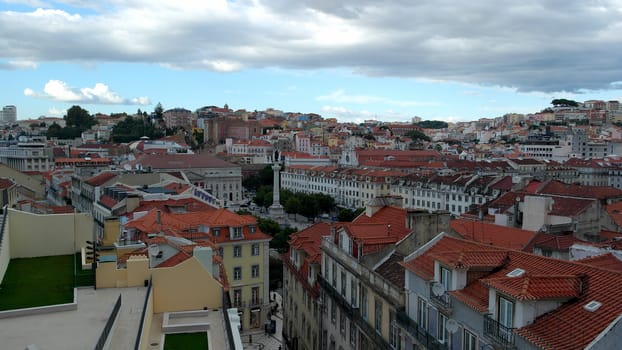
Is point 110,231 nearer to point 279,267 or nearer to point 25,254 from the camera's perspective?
point 25,254

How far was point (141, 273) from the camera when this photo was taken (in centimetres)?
1819

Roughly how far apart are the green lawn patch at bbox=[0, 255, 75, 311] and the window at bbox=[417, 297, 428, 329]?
10.0 m

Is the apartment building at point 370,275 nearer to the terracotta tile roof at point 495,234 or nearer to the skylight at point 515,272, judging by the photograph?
the skylight at point 515,272

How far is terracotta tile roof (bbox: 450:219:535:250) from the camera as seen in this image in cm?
2656

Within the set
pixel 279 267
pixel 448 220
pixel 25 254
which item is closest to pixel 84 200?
pixel 279 267

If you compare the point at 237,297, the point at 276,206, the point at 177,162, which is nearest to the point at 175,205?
the point at 237,297

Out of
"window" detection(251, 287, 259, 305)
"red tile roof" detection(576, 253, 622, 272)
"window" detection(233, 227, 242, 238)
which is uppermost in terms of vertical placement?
"red tile roof" detection(576, 253, 622, 272)

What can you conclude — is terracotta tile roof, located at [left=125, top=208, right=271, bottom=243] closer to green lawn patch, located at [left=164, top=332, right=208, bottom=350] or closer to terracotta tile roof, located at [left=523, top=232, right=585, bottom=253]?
green lawn patch, located at [left=164, top=332, right=208, bottom=350]

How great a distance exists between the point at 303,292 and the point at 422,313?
14.0m

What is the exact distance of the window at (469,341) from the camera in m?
13.8

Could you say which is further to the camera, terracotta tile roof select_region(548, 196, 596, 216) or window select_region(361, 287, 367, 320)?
terracotta tile roof select_region(548, 196, 596, 216)

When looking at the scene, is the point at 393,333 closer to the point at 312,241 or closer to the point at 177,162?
the point at 312,241

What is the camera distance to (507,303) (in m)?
12.5

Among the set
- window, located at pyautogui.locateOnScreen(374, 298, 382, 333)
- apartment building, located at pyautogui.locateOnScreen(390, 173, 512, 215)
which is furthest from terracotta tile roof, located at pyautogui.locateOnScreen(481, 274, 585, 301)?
apartment building, located at pyautogui.locateOnScreen(390, 173, 512, 215)
